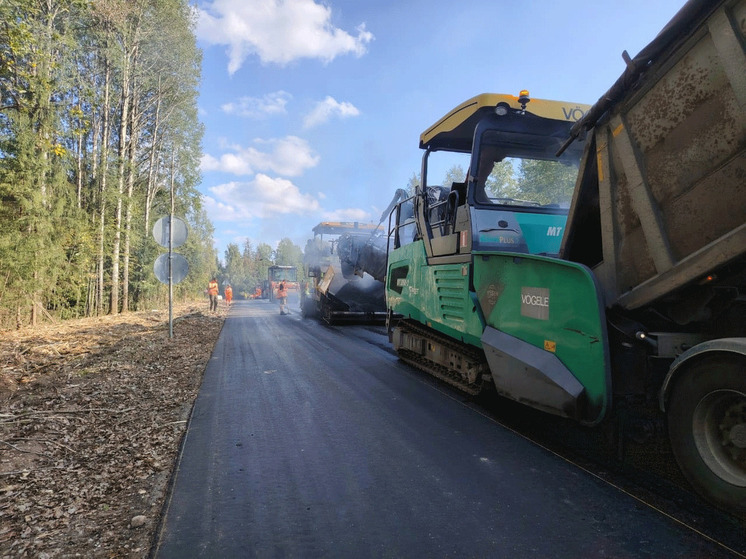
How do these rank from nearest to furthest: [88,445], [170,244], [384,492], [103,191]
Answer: [384,492], [88,445], [170,244], [103,191]

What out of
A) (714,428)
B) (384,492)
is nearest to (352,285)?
(384,492)

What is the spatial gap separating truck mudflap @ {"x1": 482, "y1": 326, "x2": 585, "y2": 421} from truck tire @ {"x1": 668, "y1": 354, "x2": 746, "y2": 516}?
0.62 metres

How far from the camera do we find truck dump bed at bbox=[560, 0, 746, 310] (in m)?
2.19

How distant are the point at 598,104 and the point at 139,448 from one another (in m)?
4.41

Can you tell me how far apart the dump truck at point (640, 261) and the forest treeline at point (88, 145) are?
877 cm

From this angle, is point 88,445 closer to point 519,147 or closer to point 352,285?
point 519,147

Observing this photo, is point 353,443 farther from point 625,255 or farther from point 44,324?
point 44,324

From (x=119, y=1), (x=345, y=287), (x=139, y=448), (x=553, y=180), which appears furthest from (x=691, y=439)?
(x=119, y=1)

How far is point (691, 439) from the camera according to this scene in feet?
7.68

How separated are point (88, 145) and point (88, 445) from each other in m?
20.3

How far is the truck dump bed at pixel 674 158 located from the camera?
7.17 ft

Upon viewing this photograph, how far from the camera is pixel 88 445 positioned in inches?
137

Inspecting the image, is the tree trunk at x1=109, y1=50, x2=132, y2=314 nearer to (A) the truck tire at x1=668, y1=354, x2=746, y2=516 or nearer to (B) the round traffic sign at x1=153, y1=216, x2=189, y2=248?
(B) the round traffic sign at x1=153, y1=216, x2=189, y2=248

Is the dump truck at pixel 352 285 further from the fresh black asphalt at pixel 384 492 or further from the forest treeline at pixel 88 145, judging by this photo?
the fresh black asphalt at pixel 384 492
